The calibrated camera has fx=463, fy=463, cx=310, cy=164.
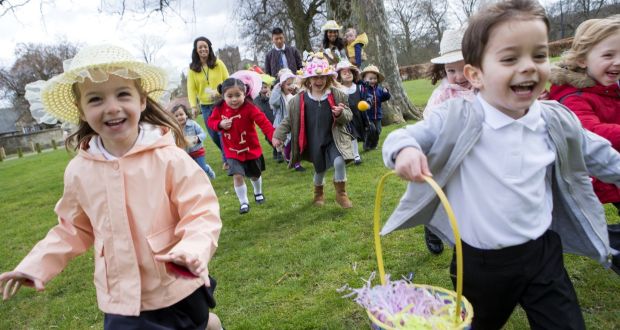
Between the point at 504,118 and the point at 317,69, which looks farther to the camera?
the point at 317,69

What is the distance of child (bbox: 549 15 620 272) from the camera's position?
8.86 feet

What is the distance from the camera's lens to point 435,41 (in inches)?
2104

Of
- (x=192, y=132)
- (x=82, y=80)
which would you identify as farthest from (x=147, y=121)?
(x=192, y=132)

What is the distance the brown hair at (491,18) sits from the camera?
1844mm

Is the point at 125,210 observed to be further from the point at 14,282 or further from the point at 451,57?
the point at 451,57

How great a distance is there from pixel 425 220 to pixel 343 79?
590 centimetres

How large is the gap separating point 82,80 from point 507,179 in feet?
6.51

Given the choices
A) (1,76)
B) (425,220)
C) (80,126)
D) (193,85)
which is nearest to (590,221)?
(425,220)

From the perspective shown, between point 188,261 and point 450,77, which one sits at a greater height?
point 450,77

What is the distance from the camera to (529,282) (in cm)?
199

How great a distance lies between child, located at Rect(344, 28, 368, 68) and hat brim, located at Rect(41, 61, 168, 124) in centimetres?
844

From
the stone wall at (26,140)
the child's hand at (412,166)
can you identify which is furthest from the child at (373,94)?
the stone wall at (26,140)

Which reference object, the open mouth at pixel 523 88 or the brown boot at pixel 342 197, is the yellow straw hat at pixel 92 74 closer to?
the open mouth at pixel 523 88

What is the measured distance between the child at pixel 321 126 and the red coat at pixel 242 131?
16.0 inches
